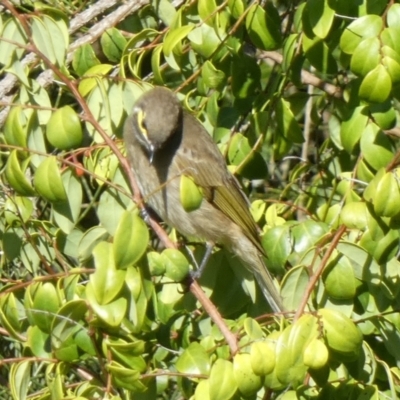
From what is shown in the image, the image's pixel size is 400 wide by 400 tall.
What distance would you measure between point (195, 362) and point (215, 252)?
128 centimetres

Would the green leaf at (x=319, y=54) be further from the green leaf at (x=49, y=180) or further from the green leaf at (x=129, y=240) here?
the green leaf at (x=129, y=240)

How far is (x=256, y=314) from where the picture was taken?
3.46m

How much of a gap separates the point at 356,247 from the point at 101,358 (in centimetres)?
77

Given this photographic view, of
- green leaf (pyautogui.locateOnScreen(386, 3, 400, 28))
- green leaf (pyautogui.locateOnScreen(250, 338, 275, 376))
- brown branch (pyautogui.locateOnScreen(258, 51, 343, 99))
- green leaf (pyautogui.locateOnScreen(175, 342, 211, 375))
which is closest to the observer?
green leaf (pyautogui.locateOnScreen(250, 338, 275, 376))

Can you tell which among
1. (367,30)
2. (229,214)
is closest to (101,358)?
(367,30)

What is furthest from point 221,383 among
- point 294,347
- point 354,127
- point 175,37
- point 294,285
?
point 175,37

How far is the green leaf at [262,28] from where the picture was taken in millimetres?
3367

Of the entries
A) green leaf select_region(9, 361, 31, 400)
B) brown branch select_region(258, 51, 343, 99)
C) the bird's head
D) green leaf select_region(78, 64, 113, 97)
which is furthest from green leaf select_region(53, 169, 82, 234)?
brown branch select_region(258, 51, 343, 99)

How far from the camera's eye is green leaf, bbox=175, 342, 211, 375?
2.56m

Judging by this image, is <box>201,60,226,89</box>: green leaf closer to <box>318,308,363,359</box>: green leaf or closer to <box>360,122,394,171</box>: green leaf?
<box>360,122,394,171</box>: green leaf

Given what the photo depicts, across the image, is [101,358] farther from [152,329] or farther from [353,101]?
[353,101]

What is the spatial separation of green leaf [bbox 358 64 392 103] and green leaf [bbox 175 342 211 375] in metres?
0.87

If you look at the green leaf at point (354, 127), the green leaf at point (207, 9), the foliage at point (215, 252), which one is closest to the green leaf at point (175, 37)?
the foliage at point (215, 252)

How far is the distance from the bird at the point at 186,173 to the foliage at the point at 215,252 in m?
0.45
